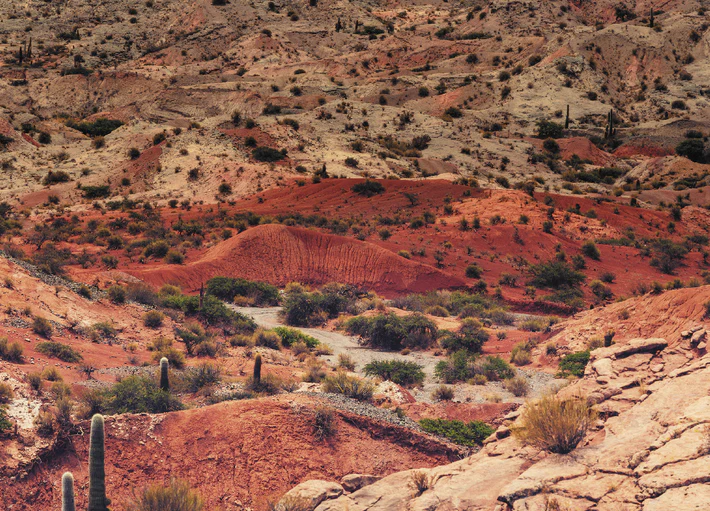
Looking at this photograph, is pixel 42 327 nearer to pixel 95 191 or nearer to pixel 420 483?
pixel 420 483

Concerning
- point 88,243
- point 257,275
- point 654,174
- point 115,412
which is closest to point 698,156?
point 654,174

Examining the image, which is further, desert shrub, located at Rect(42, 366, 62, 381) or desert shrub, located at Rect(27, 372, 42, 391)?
desert shrub, located at Rect(42, 366, 62, 381)

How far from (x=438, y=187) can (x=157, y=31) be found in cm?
6864

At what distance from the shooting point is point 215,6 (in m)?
109

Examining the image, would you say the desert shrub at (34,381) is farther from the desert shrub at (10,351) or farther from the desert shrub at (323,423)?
the desert shrub at (323,423)

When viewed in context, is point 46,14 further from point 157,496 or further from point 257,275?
point 157,496

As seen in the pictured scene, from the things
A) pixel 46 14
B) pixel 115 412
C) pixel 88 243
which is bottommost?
pixel 88 243

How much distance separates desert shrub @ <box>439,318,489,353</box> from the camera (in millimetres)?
25812

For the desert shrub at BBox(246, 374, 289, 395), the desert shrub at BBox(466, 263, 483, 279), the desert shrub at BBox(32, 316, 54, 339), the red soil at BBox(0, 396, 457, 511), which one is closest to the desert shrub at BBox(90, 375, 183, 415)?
the red soil at BBox(0, 396, 457, 511)

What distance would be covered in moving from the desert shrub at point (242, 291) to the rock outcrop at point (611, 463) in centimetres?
2284

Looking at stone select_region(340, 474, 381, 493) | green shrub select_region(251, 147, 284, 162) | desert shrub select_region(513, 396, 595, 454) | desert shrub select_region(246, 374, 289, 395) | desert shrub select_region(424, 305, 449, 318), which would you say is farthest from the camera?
green shrub select_region(251, 147, 284, 162)

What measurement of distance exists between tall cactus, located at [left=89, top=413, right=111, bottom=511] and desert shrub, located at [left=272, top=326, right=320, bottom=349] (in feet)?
49.7

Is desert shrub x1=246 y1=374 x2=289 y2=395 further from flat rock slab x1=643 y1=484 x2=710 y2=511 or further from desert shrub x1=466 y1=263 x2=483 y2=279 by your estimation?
desert shrub x1=466 y1=263 x2=483 y2=279

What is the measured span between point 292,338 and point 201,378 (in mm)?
8231
